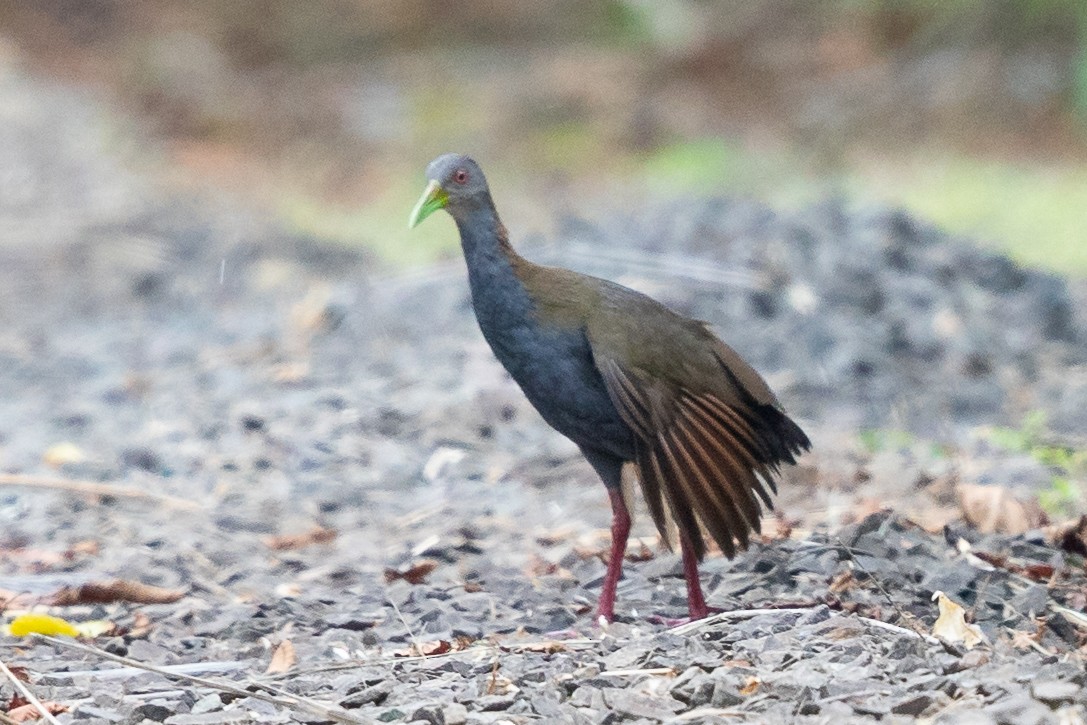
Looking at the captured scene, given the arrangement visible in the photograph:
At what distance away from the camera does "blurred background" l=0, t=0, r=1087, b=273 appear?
12.1m

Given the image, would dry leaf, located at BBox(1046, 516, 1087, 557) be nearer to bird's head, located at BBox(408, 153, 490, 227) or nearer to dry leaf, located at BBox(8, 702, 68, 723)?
bird's head, located at BBox(408, 153, 490, 227)

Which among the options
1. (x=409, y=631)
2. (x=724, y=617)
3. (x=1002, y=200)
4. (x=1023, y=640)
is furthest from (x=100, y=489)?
Result: (x=1002, y=200)

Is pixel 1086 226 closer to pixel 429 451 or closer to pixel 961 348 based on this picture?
pixel 961 348

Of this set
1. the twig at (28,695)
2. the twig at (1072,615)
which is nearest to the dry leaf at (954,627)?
the twig at (1072,615)

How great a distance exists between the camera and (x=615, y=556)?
13.0 ft

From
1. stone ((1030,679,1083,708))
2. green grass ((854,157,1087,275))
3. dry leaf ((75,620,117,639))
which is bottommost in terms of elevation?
dry leaf ((75,620,117,639))

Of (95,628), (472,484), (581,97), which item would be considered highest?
(581,97)

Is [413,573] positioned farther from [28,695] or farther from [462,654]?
[28,695]

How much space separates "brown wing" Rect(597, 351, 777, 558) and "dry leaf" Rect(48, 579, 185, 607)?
1477 mm

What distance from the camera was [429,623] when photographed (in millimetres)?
4023

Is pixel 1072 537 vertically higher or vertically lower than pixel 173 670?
higher

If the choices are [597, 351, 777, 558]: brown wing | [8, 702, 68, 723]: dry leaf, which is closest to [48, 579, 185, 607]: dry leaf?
[8, 702, 68, 723]: dry leaf

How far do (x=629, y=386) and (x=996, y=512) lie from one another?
58.1 inches

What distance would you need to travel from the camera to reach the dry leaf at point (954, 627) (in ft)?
11.5
